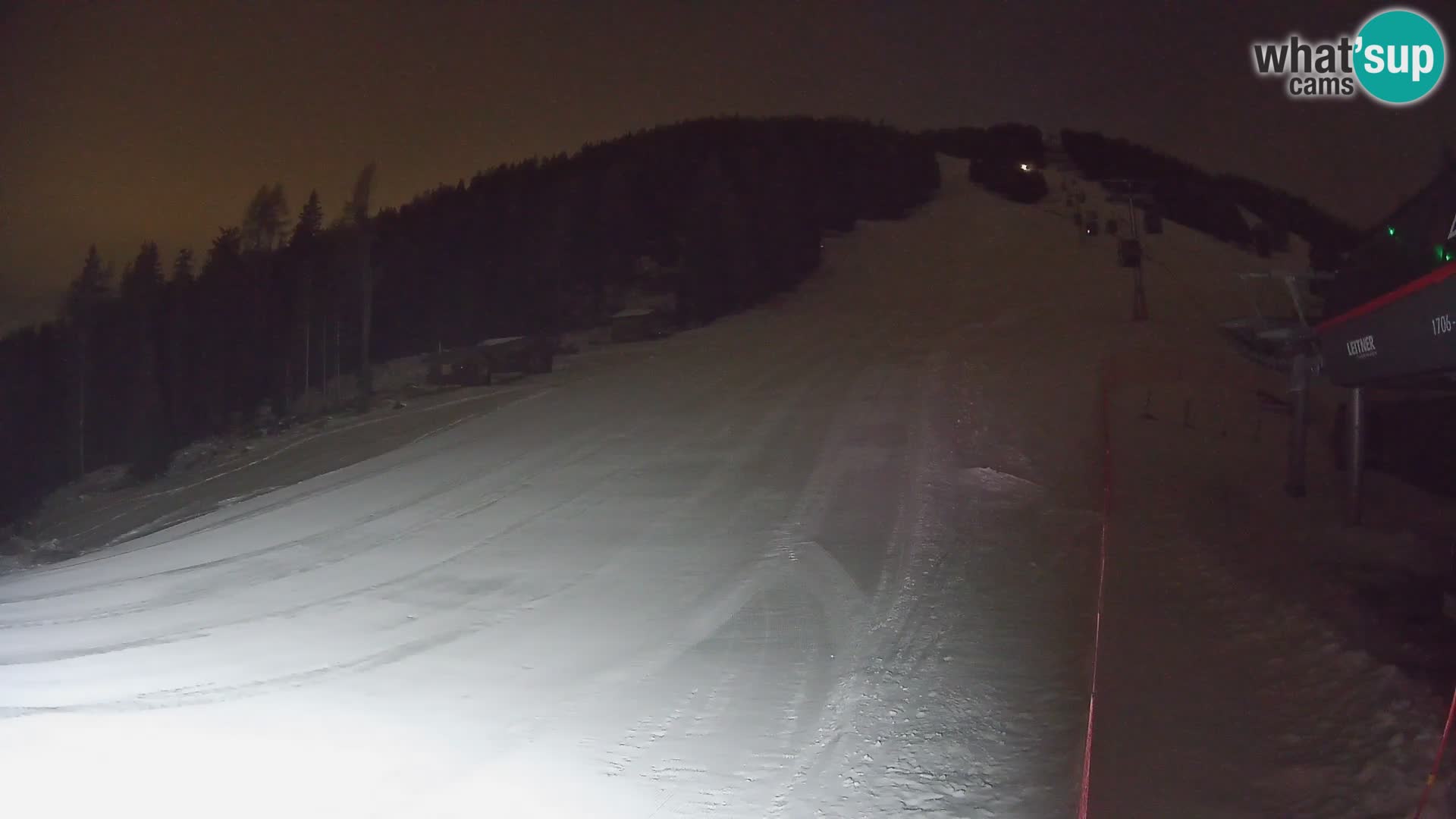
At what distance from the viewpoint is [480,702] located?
747 centimetres

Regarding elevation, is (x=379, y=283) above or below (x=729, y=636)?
above

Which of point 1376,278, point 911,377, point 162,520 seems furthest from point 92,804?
point 911,377

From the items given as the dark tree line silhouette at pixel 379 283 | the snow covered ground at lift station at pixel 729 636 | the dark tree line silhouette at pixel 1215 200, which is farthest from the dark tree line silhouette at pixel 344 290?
the snow covered ground at lift station at pixel 729 636

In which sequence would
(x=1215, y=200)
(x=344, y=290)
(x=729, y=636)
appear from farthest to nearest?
(x=1215, y=200), (x=344, y=290), (x=729, y=636)


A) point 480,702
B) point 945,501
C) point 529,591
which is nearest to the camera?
point 480,702

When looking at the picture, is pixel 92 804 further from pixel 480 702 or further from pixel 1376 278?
pixel 1376 278

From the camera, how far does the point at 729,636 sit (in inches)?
344

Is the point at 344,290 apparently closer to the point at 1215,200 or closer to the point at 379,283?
the point at 379,283

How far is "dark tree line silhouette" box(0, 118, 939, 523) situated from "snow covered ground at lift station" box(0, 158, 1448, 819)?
24.3 m

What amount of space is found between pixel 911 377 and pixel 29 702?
1692 cm

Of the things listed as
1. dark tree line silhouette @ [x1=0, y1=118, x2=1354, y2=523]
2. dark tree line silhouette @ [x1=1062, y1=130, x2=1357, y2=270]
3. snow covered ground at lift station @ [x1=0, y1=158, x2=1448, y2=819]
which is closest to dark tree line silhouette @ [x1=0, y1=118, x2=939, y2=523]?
dark tree line silhouette @ [x1=0, y1=118, x2=1354, y2=523]

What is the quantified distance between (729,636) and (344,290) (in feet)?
156

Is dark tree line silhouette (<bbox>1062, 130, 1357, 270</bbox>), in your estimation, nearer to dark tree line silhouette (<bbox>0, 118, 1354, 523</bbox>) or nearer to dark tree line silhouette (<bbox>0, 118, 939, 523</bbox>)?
dark tree line silhouette (<bbox>0, 118, 1354, 523</bbox>)

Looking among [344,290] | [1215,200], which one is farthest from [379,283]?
[1215,200]
